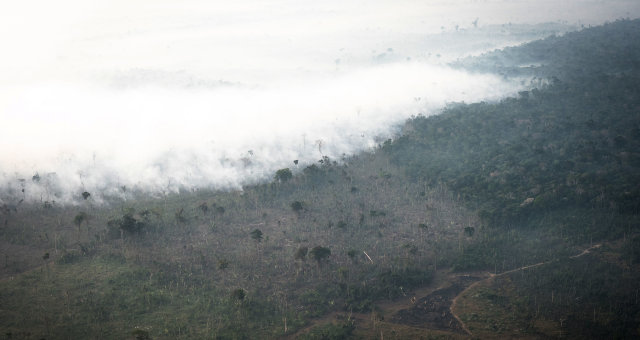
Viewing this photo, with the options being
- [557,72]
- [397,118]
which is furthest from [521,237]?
[557,72]

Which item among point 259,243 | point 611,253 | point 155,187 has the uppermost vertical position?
point 155,187

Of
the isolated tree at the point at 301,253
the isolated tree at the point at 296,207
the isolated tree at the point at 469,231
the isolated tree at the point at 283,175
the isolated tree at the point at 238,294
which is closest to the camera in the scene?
the isolated tree at the point at 238,294

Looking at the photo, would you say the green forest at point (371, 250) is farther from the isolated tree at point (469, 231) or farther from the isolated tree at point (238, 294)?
the isolated tree at point (469, 231)

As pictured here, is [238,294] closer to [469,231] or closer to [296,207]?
[296,207]

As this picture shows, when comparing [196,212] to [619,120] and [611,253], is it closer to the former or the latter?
[611,253]

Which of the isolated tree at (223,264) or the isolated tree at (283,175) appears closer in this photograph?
the isolated tree at (223,264)

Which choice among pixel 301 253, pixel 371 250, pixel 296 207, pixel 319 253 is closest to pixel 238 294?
pixel 301 253

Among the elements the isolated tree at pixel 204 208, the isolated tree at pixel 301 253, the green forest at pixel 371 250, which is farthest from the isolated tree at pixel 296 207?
the isolated tree at pixel 301 253
